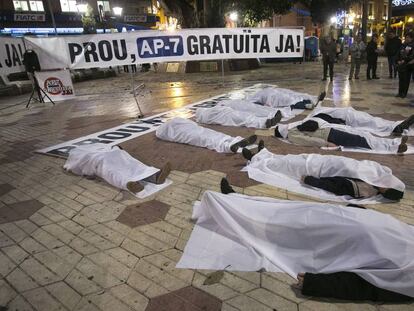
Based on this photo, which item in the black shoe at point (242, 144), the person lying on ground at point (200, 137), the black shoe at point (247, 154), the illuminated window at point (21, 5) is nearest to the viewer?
the black shoe at point (247, 154)

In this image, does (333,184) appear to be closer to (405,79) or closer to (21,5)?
(405,79)

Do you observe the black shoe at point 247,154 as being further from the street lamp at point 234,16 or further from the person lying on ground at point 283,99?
the street lamp at point 234,16

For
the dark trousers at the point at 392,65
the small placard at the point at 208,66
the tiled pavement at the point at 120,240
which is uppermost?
the small placard at the point at 208,66

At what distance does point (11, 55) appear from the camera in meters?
9.26

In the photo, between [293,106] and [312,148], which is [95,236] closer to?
[312,148]

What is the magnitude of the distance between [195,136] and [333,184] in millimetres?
2673

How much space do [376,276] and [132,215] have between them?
237cm

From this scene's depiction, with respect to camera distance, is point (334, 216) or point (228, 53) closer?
→ point (334, 216)

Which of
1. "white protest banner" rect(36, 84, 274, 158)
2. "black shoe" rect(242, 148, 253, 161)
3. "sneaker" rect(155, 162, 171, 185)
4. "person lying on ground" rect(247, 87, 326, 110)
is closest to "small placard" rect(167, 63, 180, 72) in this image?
"white protest banner" rect(36, 84, 274, 158)

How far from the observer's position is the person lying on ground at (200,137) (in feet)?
17.1

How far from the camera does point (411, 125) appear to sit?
5.67 m

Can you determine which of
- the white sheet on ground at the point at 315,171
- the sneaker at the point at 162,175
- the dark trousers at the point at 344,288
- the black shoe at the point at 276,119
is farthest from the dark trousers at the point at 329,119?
the dark trousers at the point at 344,288

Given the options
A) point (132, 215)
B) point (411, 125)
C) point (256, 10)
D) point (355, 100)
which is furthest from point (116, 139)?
point (256, 10)

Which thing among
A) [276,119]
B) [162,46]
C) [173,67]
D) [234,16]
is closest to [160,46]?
[162,46]
